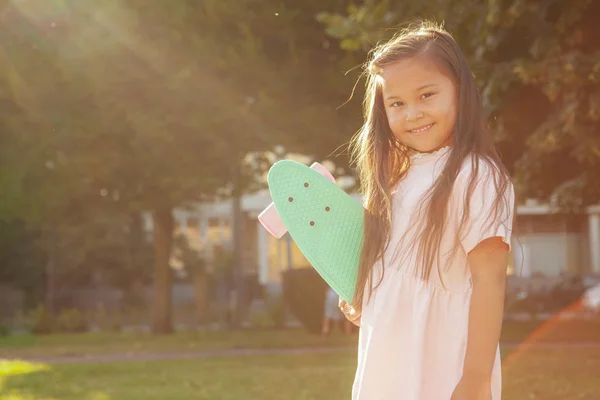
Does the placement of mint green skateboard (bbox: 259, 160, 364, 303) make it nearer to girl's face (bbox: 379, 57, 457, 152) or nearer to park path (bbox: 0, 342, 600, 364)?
girl's face (bbox: 379, 57, 457, 152)

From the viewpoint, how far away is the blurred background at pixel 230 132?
9102 millimetres

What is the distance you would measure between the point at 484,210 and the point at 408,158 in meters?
0.38

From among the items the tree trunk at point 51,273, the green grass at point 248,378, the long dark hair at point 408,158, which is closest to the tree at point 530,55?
the green grass at point 248,378

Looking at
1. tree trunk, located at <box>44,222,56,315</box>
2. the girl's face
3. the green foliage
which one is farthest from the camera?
tree trunk, located at <box>44,222,56,315</box>

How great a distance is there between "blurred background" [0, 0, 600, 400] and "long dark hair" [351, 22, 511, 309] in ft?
7.97

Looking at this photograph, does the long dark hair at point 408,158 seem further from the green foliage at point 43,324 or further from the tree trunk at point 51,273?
the tree trunk at point 51,273

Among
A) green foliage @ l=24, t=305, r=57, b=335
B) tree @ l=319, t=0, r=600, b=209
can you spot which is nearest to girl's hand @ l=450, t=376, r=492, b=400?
tree @ l=319, t=0, r=600, b=209

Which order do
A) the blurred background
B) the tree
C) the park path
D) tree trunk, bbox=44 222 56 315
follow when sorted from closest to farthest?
the tree → the blurred background → the park path → tree trunk, bbox=44 222 56 315

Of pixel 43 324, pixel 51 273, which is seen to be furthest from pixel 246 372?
pixel 51 273

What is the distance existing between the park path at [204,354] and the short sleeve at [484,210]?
11379 millimetres

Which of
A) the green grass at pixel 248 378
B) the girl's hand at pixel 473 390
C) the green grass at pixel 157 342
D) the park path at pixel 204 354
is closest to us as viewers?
the girl's hand at pixel 473 390

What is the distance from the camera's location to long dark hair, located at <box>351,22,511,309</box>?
85.1 inches

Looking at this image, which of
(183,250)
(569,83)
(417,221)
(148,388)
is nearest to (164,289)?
(183,250)

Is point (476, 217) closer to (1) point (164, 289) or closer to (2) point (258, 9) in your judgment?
(2) point (258, 9)
